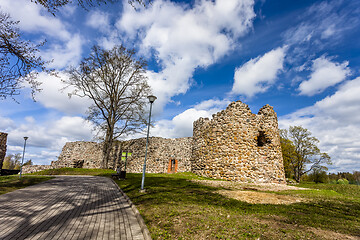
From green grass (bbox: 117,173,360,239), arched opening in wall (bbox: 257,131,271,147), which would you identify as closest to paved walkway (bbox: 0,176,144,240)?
green grass (bbox: 117,173,360,239)

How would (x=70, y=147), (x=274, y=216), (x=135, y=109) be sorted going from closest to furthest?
1. (x=274, y=216)
2. (x=135, y=109)
3. (x=70, y=147)

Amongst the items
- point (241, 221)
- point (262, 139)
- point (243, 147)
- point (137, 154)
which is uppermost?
point (262, 139)

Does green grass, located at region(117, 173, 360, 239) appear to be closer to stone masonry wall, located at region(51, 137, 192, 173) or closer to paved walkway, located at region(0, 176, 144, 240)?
paved walkway, located at region(0, 176, 144, 240)

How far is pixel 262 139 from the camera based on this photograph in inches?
628

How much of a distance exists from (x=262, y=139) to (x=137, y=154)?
1820cm

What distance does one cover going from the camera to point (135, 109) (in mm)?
24938

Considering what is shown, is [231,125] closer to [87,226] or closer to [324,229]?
[324,229]

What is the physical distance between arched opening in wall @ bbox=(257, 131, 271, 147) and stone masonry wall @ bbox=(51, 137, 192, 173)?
9634mm

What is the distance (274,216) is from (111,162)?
27.4m

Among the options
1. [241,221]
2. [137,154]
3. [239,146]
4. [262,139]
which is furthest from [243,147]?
[137,154]

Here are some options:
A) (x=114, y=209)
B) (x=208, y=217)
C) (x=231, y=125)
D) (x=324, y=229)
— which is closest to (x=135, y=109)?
(x=231, y=125)

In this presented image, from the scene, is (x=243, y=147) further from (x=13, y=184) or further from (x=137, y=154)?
(x=137, y=154)

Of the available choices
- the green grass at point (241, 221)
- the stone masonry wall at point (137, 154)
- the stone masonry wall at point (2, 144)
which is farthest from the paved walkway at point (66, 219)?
the stone masonry wall at point (2, 144)

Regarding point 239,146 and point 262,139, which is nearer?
point 239,146
